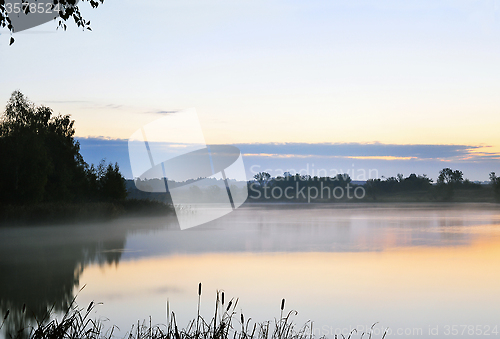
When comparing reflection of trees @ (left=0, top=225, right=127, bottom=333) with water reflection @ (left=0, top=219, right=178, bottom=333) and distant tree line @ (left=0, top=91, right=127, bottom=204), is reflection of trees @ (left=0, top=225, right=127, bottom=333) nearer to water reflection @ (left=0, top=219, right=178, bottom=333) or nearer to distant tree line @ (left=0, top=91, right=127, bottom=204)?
water reflection @ (left=0, top=219, right=178, bottom=333)

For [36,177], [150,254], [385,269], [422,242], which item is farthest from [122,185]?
[385,269]

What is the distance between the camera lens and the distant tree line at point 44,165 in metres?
25.2

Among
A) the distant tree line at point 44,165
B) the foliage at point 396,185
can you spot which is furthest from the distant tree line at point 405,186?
the distant tree line at point 44,165

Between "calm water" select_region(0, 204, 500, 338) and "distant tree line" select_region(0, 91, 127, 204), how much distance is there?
6519mm

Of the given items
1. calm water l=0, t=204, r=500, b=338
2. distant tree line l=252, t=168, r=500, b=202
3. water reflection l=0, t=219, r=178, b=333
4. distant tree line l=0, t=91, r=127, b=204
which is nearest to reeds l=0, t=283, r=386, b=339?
water reflection l=0, t=219, r=178, b=333

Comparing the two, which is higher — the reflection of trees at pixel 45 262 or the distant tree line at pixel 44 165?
the distant tree line at pixel 44 165

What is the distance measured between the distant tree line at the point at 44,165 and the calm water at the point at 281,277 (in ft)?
21.4

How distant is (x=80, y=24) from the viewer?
586cm

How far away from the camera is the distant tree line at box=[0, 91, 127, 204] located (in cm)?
2517

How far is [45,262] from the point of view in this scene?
1310 cm

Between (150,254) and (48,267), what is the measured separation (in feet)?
10.6

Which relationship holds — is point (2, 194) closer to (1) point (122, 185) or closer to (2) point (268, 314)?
(1) point (122, 185)

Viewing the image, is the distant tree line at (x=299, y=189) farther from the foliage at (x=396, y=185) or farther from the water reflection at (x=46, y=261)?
the water reflection at (x=46, y=261)

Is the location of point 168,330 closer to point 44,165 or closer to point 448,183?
point 44,165
